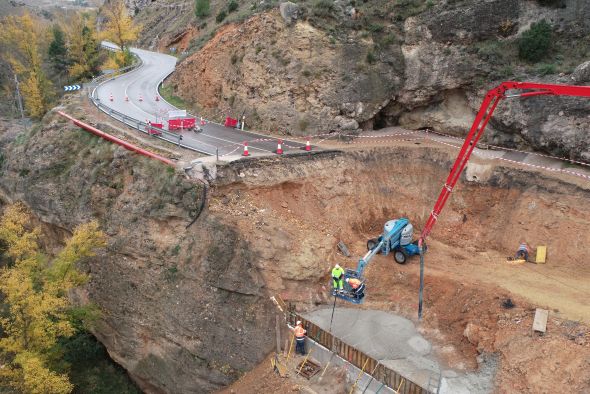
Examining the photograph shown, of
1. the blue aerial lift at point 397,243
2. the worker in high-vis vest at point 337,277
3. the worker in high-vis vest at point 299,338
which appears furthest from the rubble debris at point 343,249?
the worker in high-vis vest at point 299,338

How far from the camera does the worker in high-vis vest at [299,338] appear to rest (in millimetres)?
18047

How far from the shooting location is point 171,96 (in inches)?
1427

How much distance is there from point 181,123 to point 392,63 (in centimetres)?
1339

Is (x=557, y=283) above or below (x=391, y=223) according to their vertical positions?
below

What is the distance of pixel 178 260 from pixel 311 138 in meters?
10.9

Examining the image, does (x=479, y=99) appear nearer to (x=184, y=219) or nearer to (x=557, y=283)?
(x=557, y=283)

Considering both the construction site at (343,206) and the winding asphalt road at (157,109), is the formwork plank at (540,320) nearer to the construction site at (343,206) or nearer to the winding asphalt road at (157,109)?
the construction site at (343,206)

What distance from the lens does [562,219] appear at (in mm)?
21750

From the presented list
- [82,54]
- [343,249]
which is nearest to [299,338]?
[343,249]

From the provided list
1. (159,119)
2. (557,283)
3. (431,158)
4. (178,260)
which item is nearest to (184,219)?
(178,260)

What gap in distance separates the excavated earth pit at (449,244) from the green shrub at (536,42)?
6845 millimetres

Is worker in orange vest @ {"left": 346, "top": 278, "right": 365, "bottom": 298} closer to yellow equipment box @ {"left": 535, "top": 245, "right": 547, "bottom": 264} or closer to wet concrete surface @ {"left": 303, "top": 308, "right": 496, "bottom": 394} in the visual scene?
wet concrete surface @ {"left": 303, "top": 308, "right": 496, "bottom": 394}

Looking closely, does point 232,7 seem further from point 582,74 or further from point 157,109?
point 582,74

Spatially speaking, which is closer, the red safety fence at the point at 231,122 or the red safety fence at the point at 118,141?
the red safety fence at the point at 118,141
